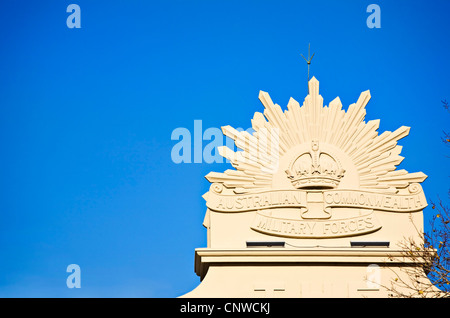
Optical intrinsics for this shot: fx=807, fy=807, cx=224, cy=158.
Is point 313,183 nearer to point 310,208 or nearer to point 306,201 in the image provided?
point 306,201

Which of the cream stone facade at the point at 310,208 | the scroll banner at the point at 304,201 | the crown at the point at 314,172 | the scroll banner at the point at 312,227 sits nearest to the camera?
the cream stone facade at the point at 310,208

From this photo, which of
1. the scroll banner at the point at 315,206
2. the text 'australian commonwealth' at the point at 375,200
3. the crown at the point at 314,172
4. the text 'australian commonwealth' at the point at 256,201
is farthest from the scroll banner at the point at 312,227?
the crown at the point at 314,172

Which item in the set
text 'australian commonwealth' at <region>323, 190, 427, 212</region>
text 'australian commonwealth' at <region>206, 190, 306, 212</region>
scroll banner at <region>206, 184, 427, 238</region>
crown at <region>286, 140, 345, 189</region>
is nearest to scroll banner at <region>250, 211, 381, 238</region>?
scroll banner at <region>206, 184, 427, 238</region>

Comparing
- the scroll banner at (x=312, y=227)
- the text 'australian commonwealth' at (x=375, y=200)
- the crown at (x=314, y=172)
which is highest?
the crown at (x=314, y=172)

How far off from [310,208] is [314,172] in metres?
1.20

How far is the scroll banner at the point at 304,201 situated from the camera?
2627 centimetres

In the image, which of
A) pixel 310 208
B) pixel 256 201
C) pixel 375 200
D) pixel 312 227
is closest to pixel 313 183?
pixel 310 208

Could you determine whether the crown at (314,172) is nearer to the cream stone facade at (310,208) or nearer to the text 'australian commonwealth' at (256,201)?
the cream stone facade at (310,208)

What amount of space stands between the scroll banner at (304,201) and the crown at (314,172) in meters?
0.26

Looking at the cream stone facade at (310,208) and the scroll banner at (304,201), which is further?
the scroll banner at (304,201)

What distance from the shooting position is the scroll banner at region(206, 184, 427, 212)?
86.2 feet

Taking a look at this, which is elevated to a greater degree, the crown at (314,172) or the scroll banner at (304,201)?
the crown at (314,172)

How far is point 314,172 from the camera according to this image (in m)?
26.5
